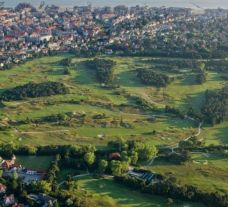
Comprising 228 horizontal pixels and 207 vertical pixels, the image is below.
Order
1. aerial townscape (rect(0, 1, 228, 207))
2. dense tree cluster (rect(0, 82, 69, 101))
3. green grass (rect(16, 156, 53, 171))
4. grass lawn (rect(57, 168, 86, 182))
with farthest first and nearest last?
dense tree cluster (rect(0, 82, 69, 101))
green grass (rect(16, 156, 53, 171))
grass lawn (rect(57, 168, 86, 182))
aerial townscape (rect(0, 1, 228, 207))

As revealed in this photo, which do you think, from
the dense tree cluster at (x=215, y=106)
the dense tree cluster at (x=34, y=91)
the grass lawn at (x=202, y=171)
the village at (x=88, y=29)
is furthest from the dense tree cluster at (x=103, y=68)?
the grass lawn at (x=202, y=171)

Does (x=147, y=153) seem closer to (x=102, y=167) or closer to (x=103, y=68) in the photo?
(x=102, y=167)

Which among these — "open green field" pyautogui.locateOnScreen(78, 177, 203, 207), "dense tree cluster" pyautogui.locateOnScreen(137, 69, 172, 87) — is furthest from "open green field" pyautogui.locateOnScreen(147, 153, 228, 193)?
"dense tree cluster" pyautogui.locateOnScreen(137, 69, 172, 87)

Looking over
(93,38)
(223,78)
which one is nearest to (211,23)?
(93,38)

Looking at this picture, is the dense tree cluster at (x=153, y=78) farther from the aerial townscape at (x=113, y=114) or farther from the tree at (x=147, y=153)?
the tree at (x=147, y=153)

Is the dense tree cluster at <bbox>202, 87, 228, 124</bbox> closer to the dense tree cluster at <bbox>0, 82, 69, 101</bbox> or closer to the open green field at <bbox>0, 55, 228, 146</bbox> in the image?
the open green field at <bbox>0, 55, 228, 146</bbox>

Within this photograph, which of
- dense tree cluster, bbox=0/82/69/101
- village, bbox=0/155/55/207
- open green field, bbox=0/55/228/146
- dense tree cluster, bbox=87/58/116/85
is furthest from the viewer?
dense tree cluster, bbox=87/58/116/85
